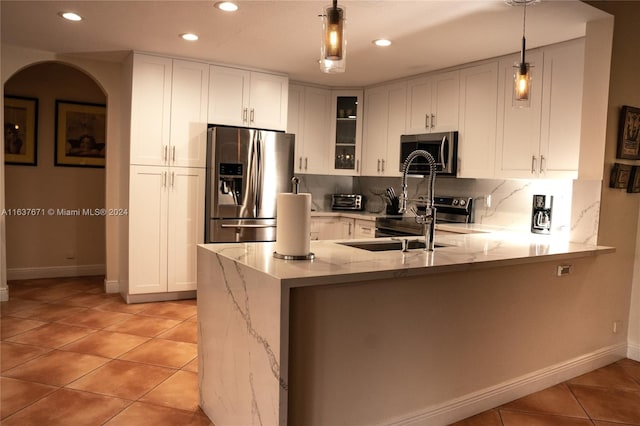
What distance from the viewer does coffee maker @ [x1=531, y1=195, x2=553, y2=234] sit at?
153 inches

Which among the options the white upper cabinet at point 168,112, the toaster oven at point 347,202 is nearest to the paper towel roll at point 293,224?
the white upper cabinet at point 168,112

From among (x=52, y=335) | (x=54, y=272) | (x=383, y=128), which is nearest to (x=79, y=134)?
(x=54, y=272)

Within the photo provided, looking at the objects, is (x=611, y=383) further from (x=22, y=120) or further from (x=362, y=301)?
(x=22, y=120)

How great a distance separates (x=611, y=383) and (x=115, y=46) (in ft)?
14.8

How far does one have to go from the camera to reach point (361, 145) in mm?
5641

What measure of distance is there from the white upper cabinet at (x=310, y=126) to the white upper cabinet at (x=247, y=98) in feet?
1.14

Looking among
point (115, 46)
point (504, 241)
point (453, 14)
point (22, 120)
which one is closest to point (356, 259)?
point (504, 241)

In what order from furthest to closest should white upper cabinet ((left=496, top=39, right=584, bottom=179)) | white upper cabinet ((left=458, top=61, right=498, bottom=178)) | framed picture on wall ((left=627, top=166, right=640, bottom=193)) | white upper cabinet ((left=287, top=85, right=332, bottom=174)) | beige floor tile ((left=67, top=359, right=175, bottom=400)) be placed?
white upper cabinet ((left=287, top=85, right=332, bottom=174)) < white upper cabinet ((left=458, top=61, right=498, bottom=178)) < white upper cabinet ((left=496, top=39, right=584, bottom=179)) < framed picture on wall ((left=627, top=166, right=640, bottom=193)) < beige floor tile ((left=67, top=359, right=175, bottom=400))

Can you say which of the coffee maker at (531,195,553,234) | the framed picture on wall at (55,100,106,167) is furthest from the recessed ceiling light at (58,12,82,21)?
the coffee maker at (531,195,553,234)

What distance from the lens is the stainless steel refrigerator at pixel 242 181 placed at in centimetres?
453

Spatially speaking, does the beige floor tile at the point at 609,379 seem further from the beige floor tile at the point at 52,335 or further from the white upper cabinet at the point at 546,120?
the beige floor tile at the point at 52,335

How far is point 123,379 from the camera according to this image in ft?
9.59

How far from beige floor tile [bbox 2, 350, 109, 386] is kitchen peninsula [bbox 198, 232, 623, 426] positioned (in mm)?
962

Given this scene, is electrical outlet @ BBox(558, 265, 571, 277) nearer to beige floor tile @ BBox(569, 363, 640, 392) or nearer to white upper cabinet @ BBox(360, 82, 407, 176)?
beige floor tile @ BBox(569, 363, 640, 392)
